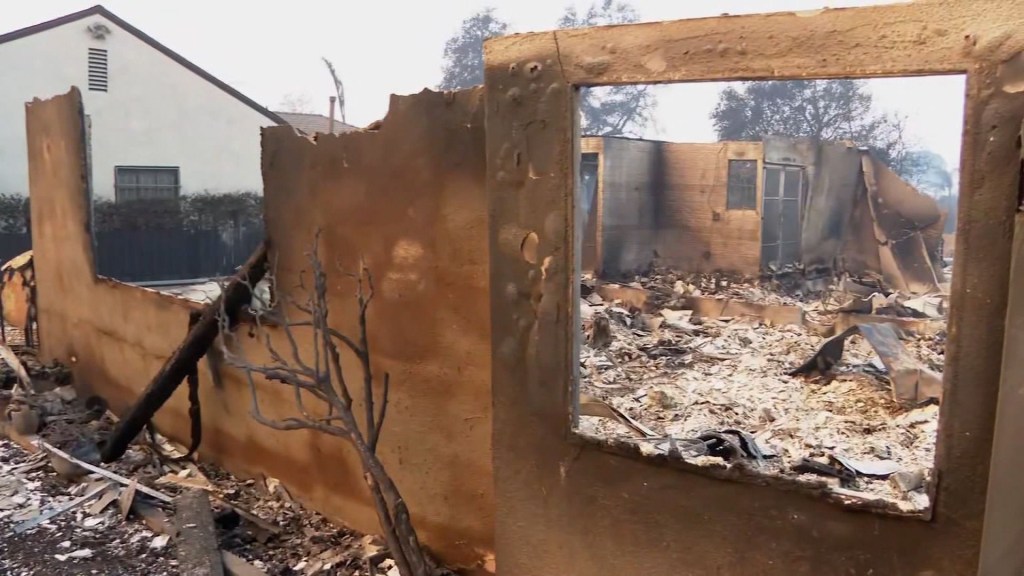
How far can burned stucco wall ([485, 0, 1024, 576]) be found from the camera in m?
2.10

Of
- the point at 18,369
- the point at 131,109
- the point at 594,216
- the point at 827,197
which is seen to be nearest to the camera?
the point at 18,369

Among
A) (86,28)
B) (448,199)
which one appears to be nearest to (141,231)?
(86,28)

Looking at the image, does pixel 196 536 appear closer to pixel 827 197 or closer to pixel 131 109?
pixel 131 109

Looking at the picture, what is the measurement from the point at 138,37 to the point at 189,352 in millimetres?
16181

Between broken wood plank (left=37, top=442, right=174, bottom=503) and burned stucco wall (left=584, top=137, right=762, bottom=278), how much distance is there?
11.7 m

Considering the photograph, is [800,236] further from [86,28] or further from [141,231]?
[86,28]

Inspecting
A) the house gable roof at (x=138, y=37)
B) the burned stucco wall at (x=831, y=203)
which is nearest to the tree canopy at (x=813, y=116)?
the burned stucco wall at (x=831, y=203)

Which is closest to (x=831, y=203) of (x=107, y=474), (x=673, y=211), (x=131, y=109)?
(x=673, y=211)

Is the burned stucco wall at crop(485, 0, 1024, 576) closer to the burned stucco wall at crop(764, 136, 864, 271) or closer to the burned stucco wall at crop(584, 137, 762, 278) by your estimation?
the burned stucco wall at crop(584, 137, 762, 278)

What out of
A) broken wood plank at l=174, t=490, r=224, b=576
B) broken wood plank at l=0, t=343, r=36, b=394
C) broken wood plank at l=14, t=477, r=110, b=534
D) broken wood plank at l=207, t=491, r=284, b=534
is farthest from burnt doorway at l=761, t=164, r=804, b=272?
broken wood plank at l=14, t=477, r=110, b=534

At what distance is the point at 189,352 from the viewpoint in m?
5.29

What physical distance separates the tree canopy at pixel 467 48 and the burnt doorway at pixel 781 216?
49.7ft

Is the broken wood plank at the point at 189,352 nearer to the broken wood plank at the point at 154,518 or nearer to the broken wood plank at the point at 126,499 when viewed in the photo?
the broken wood plank at the point at 126,499

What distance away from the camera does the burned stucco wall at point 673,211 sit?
16.6 m
